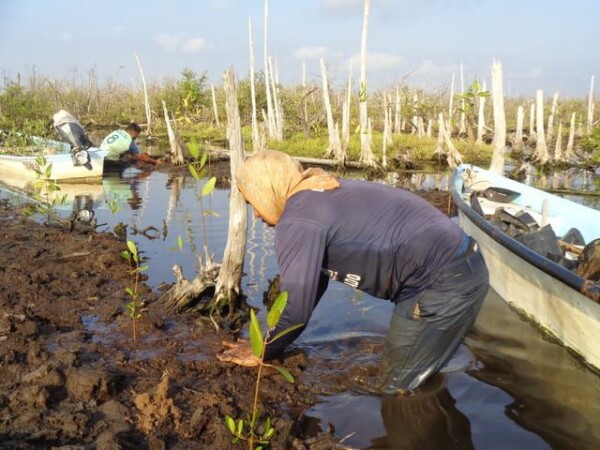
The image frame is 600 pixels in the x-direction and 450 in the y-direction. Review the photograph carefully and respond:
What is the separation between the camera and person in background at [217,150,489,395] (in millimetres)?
2744

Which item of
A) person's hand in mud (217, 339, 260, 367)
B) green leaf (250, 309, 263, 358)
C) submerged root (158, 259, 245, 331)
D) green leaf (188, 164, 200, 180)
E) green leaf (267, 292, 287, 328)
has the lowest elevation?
submerged root (158, 259, 245, 331)

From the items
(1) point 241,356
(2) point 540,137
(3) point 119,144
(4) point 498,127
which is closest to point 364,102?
(4) point 498,127

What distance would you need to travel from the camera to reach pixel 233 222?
4.91 meters

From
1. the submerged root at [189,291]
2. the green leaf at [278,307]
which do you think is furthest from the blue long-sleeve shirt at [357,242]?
the submerged root at [189,291]

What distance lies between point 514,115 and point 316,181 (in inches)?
1766

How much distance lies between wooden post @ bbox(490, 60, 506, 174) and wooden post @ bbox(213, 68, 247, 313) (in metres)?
8.51

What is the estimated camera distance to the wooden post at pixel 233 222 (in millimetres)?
4738

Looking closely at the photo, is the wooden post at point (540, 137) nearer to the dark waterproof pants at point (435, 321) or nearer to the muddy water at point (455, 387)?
the muddy water at point (455, 387)

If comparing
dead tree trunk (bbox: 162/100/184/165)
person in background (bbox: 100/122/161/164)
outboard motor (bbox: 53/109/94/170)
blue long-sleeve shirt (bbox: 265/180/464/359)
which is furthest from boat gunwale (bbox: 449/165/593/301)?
dead tree trunk (bbox: 162/100/184/165)

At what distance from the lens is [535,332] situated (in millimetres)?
5426

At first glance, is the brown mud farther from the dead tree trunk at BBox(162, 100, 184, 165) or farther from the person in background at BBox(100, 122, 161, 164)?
the dead tree trunk at BBox(162, 100, 184, 165)

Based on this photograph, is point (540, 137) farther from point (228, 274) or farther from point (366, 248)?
point (366, 248)

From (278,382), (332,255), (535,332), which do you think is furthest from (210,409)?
(535,332)

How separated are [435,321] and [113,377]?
1.90 m
